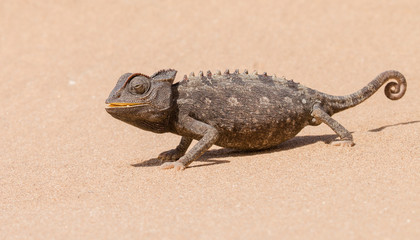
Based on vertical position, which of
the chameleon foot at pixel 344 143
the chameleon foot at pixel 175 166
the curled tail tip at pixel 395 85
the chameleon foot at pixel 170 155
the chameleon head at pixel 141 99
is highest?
the curled tail tip at pixel 395 85

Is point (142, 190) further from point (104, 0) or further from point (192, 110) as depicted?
point (104, 0)

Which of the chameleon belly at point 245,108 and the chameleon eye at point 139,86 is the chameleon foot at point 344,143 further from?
the chameleon eye at point 139,86

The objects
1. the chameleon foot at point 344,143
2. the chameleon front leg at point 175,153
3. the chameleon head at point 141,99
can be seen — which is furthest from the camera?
the chameleon front leg at point 175,153

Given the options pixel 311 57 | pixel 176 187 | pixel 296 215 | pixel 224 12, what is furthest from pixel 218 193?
pixel 224 12

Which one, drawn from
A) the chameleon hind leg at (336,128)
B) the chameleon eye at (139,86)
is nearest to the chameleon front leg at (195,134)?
the chameleon eye at (139,86)

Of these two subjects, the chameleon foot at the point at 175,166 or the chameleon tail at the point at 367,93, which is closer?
the chameleon foot at the point at 175,166

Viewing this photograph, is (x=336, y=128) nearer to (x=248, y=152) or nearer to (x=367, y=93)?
(x=367, y=93)

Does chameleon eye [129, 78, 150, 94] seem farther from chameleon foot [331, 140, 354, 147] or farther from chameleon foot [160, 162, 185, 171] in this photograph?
chameleon foot [331, 140, 354, 147]
